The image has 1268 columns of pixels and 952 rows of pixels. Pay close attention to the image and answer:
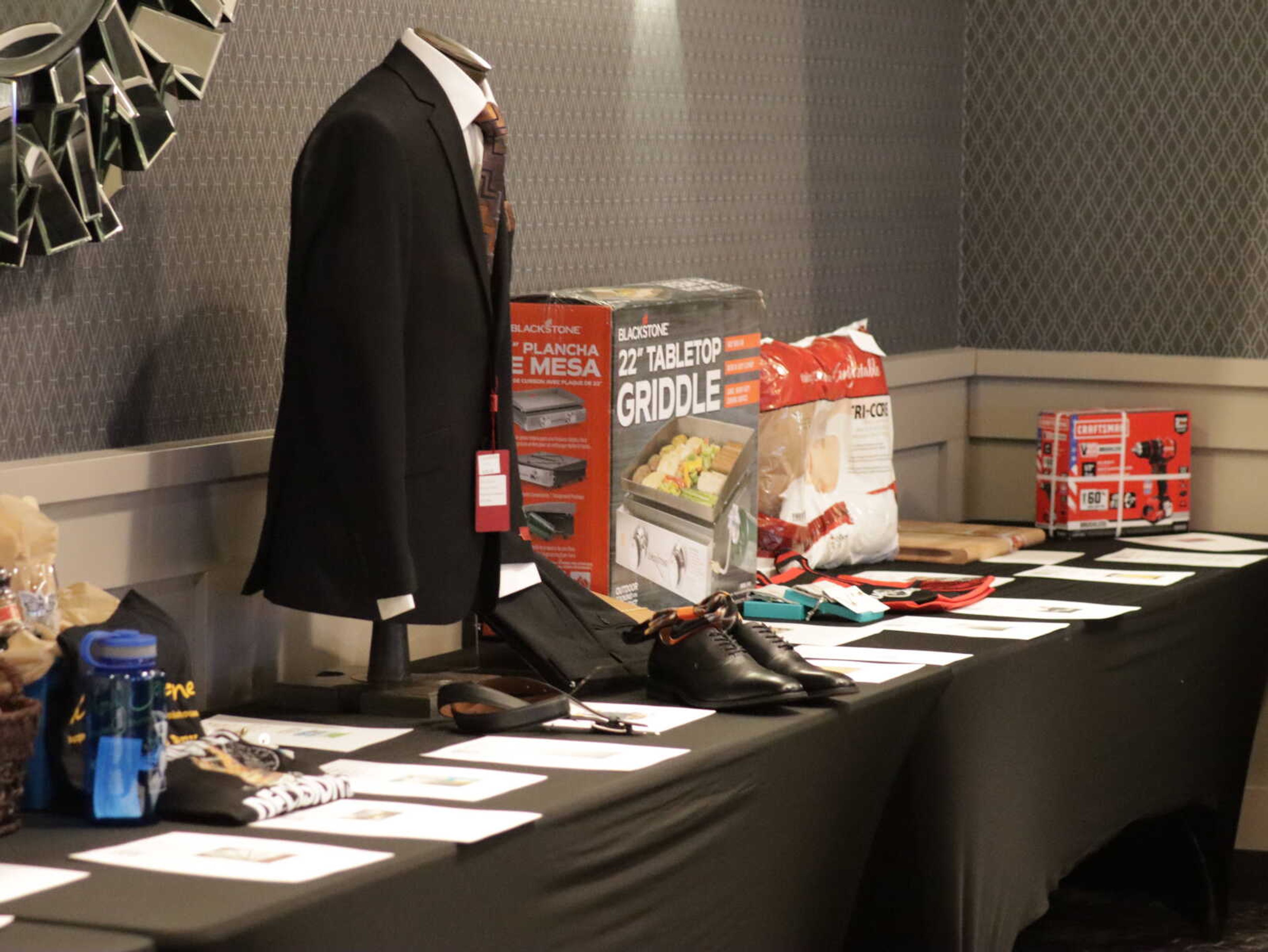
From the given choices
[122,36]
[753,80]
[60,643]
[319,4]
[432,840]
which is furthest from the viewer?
[753,80]

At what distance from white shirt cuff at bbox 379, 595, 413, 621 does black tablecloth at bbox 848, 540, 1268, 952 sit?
29.7 inches

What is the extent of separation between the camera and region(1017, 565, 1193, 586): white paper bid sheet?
3.54 meters

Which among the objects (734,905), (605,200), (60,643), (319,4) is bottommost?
(734,905)

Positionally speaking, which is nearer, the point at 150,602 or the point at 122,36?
the point at 150,602

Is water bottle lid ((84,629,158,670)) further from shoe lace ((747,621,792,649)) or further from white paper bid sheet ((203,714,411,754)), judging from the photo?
shoe lace ((747,621,792,649))

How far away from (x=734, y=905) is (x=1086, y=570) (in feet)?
5.36

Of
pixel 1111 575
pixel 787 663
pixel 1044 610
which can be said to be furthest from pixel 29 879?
pixel 1111 575

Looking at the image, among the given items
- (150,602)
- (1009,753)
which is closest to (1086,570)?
(1009,753)

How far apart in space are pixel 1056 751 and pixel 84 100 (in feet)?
5.71

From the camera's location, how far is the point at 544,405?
292cm

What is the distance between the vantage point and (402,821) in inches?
75.4

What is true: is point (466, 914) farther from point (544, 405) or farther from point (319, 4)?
point (319, 4)

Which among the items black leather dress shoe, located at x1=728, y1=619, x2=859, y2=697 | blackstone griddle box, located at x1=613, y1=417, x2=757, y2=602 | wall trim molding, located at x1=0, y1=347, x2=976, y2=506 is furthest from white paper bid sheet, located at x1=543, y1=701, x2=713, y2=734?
wall trim molding, located at x1=0, y1=347, x2=976, y2=506

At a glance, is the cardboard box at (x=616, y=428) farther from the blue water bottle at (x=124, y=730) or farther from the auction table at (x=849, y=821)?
the blue water bottle at (x=124, y=730)
